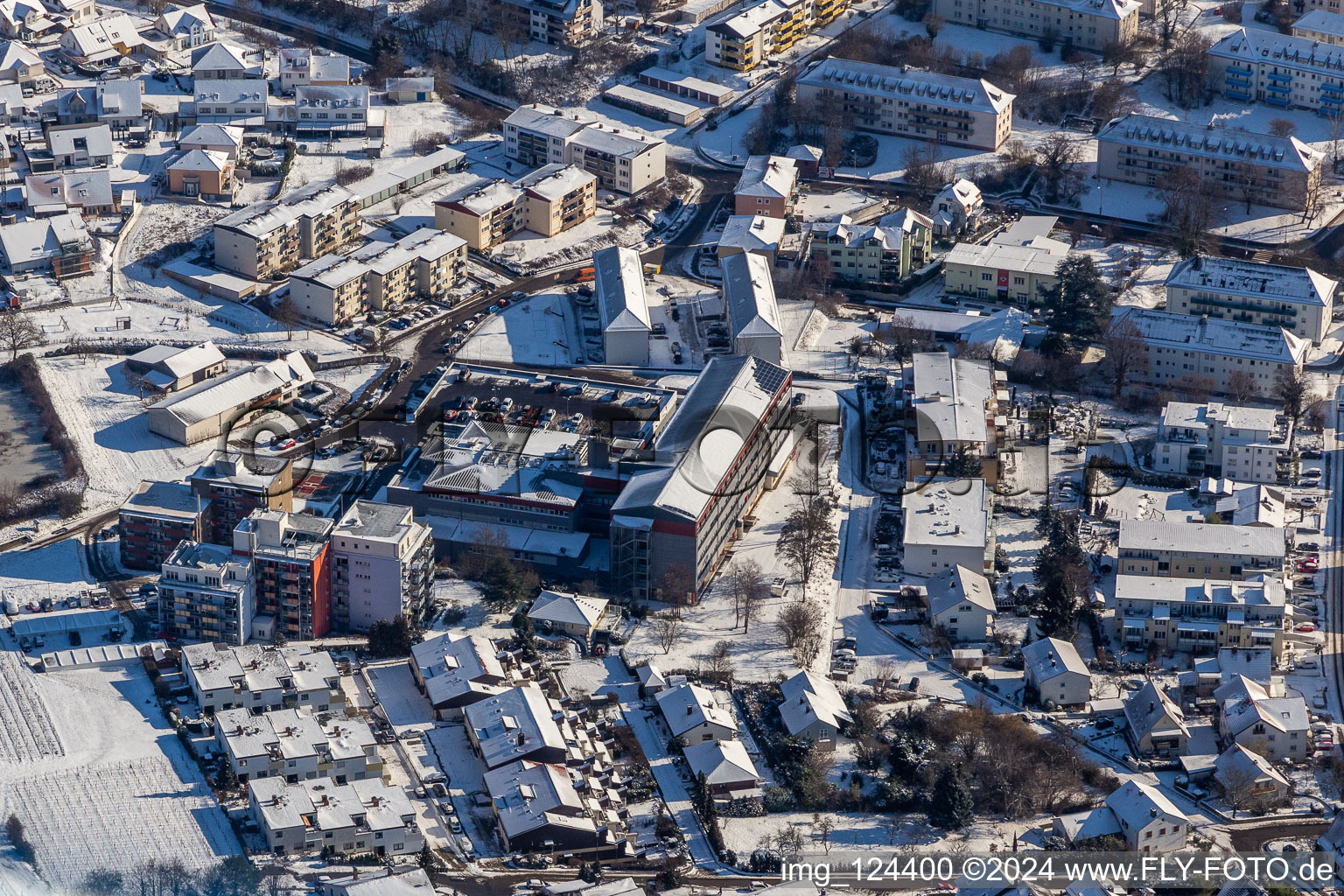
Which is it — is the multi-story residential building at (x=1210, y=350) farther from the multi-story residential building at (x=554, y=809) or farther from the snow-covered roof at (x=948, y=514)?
the multi-story residential building at (x=554, y=809)

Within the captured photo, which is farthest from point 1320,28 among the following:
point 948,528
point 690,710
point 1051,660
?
point 690,710

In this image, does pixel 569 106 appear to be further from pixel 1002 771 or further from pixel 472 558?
pixel 1002 771

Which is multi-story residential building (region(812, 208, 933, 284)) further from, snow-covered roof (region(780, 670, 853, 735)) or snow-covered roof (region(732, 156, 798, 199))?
snow-covered roof (region(780, 670, 853, 735))

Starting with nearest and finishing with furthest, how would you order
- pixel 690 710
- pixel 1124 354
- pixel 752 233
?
pixel 690 710 < pixel 1124 354 < pixel 752 233

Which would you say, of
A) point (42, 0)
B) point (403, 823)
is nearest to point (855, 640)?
point (403, 823)

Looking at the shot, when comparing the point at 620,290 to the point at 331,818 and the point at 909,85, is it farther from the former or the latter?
the point at 331,818

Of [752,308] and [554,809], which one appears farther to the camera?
[752,308]

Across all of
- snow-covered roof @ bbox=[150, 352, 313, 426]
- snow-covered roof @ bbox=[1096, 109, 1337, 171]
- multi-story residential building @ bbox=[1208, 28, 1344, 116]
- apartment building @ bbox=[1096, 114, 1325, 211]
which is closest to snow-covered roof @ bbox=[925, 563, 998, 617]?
snow-covered roof @ bbox=[150, 352, 313, 426]
